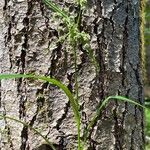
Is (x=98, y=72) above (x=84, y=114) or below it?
above

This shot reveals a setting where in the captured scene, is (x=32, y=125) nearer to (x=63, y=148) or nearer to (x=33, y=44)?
(x=63, y=148)

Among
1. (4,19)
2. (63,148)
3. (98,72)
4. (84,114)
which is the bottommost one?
(63,148)

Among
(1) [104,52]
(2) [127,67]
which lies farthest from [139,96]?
(1) [104,52]

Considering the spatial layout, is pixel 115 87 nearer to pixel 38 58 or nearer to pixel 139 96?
pixel 139 96

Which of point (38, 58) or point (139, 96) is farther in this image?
point (139, 96)

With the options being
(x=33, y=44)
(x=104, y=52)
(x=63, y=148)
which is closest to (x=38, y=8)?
(x=33, y=44)

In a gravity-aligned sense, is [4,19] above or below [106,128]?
above
